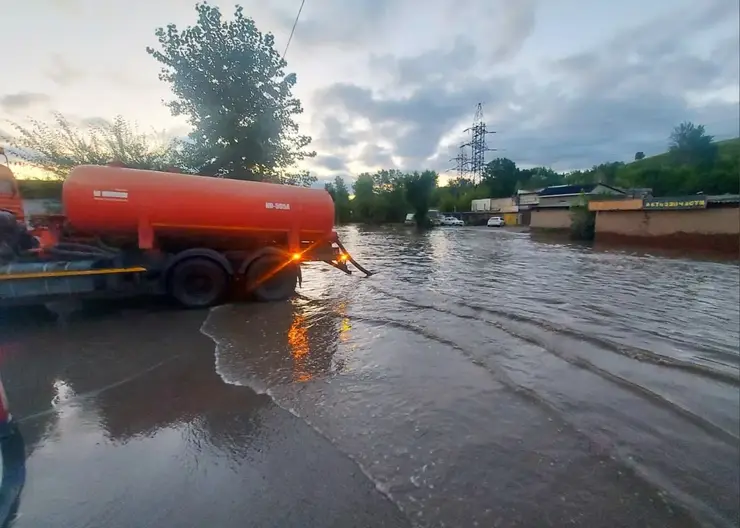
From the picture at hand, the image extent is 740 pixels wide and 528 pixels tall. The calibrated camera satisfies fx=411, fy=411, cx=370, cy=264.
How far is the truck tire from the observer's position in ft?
28.3

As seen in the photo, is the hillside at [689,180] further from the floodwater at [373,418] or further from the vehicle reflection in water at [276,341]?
the vehicle reflection in water at [276,341]

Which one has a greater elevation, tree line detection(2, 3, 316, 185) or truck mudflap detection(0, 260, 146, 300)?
tree line detection(2, 3, 316, 185)

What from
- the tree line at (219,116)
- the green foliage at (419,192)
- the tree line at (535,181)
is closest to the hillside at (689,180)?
the tree line at (535,181)

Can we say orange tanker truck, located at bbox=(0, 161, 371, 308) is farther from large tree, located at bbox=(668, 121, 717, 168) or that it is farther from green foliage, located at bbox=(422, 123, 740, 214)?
large tree, located at bbox=(668, 121, 717, 168)

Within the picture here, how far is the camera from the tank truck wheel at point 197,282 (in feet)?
25.8

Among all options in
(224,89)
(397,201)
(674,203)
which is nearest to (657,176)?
(397,201)

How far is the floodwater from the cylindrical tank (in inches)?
66.1

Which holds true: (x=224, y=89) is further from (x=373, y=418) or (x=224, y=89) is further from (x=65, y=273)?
(x=373, y=418)

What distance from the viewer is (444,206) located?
307 ft

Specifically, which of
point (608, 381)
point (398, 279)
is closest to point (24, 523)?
point (608, 381)

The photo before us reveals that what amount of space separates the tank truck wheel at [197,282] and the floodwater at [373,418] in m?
0.40

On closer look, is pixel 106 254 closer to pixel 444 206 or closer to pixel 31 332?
pixel 31 332

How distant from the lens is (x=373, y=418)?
3.92 meters

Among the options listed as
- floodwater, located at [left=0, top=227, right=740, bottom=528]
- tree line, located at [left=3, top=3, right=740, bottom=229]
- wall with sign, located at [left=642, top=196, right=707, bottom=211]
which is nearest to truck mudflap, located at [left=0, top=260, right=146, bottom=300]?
floodwater, located at [left=0, top=227, right=740, bottom=528]
